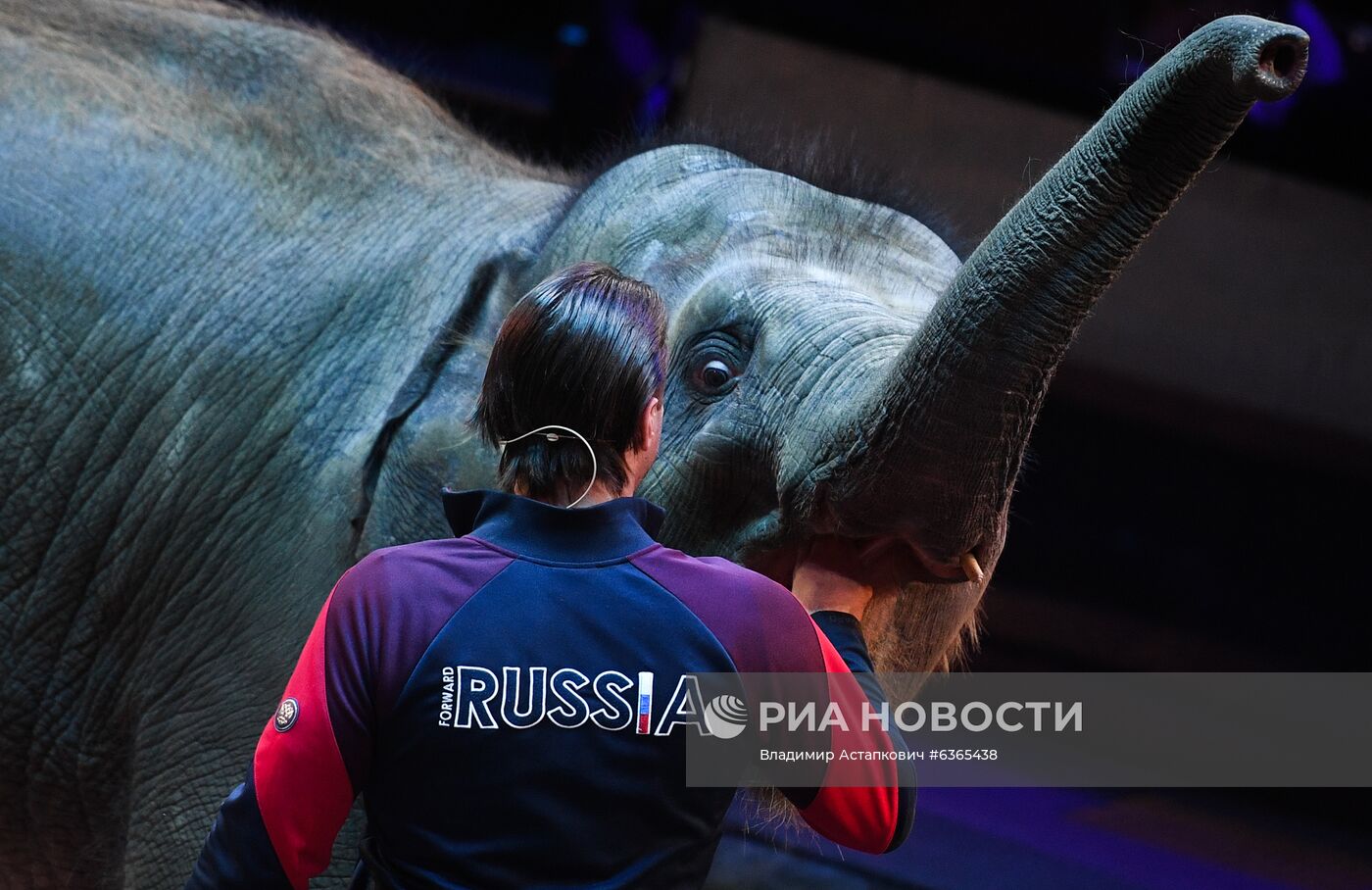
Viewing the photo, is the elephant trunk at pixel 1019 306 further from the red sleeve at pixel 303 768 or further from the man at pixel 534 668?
the red sleeve at pixel 303 768

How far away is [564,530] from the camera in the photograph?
45.8 inches

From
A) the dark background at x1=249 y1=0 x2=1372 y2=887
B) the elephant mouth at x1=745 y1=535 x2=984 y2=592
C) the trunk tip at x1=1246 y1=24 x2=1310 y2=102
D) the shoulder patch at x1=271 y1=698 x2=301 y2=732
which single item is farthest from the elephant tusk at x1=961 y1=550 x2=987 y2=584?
the dark background at x1=249 y1=0 x2=1372 y2=887

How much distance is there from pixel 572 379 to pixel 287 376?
1.00 meters

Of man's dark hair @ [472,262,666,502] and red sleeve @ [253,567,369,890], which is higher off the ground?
man's dark hair @ [472,262,666,502]

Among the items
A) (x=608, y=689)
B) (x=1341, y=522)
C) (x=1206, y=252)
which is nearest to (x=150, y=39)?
(x=608, y=689)

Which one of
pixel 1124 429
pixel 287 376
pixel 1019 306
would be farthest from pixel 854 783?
pixel 1124 429

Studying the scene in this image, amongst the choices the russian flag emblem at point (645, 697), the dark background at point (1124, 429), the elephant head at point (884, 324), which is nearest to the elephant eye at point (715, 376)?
the elephant head at point (884, 324)

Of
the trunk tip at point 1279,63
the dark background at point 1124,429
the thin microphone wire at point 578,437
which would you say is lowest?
the dark background at point 1124,429

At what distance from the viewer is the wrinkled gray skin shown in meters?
1.55

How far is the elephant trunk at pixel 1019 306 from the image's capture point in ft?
3.71

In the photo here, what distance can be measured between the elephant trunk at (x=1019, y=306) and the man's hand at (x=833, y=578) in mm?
44

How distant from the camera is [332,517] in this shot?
6.23 feet

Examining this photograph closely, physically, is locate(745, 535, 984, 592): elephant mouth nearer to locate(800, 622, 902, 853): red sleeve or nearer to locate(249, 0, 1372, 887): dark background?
locate(800, 622, 902, 853): red sleeve

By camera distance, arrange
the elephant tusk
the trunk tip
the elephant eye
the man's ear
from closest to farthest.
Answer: the trunk tip, the man's ear, the elephant tusk, the elephant eye
